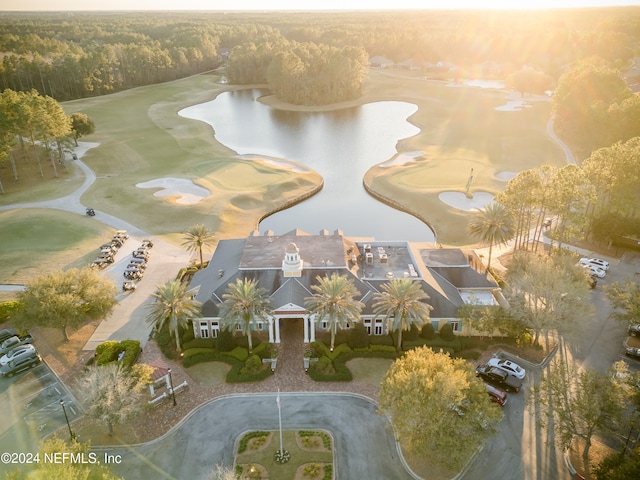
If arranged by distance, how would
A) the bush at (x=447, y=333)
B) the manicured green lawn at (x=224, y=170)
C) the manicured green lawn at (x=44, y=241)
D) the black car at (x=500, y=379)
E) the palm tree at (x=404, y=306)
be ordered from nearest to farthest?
the black car at (x=500, y=379)
the palm tree at (x=404, y=306)
the bush at (x=447, y=333)
the manicured green lawn at (x=44, y=241)
the manicured green lawn at (x=224, y=170)

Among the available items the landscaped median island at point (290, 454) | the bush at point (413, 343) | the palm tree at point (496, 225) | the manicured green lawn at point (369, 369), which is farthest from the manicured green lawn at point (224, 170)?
the landscaped median island at point (290, 454)

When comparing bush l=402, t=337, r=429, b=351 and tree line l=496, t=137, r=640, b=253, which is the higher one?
tree line l=496, t=137, r=640, b=253

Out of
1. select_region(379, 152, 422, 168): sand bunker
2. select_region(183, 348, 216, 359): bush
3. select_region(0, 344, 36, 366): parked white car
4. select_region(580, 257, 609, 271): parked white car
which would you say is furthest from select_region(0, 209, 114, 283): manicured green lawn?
select_region(580, 257, 609, 271): parked white car

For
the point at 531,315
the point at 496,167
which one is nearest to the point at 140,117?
the point at 496,167

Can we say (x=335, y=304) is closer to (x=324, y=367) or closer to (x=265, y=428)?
(x=324, y=367)

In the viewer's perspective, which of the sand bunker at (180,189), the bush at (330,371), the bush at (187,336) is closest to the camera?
the bush at (330,371)

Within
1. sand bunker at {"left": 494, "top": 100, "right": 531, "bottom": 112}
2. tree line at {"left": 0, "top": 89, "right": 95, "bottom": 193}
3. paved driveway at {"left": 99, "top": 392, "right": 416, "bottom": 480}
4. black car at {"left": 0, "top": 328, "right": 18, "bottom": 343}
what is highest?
tree line at {"left": 0, "top": 89, "right": 95, "bottom": 193}

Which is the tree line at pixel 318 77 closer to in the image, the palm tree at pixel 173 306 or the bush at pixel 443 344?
the palm tree at pixel 173 306

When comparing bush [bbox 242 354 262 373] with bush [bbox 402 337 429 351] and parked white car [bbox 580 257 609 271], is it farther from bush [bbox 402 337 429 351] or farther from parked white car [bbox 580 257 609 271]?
parked white car [bbox 580 257 609 271]
